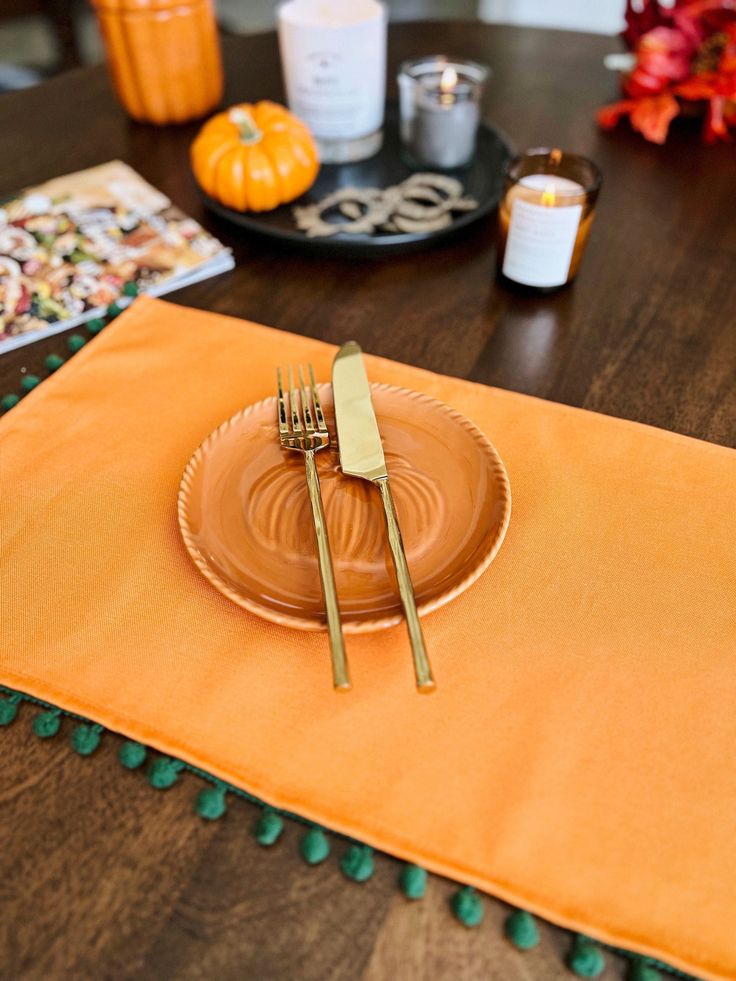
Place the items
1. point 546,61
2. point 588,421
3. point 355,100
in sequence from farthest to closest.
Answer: point 546,61
point 355,100
point 588,421

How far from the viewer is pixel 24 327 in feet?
2.23

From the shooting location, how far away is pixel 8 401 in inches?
24.4

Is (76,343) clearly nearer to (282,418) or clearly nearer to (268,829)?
(282,418)

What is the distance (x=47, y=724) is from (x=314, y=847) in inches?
6.7

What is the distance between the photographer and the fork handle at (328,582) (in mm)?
392

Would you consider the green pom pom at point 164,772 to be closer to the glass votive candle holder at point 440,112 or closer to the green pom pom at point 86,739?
the green pom pom at point 86,739

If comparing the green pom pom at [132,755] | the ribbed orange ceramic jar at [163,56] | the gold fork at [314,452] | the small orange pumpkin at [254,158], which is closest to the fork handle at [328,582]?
the gold fork at [314,452]

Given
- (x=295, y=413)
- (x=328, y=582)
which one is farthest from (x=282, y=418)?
(x=328, y=582)


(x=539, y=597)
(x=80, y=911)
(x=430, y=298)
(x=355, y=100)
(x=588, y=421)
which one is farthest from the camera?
(x=355, y=100)

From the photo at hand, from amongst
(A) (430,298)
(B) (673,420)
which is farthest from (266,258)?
(B) (673,420)

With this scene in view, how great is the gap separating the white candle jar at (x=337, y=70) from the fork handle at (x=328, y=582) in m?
0.54

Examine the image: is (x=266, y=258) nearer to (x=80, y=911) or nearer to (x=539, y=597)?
(x=539, y=597)

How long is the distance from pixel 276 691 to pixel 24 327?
0.44m

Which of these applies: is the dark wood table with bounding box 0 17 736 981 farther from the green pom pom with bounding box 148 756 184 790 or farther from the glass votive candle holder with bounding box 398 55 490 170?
the glass votive candle holder with bounding box 398 55 490 170
